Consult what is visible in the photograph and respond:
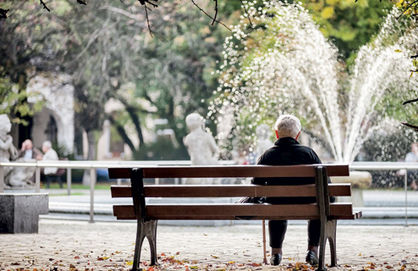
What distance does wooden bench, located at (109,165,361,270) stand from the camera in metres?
8.40

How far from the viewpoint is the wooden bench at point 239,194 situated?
331 inches

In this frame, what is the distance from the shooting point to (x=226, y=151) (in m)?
32.5

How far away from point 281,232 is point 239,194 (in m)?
0.83

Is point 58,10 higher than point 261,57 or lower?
higher

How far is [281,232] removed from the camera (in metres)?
9.12

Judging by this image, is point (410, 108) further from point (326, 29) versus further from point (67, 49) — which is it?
point (67, 49)

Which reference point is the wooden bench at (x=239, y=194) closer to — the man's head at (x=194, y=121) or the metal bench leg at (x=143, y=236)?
the metal bench leg at (x=143, y=236)

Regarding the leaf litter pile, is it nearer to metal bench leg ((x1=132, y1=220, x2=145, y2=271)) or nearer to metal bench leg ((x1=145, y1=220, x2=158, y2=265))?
metal bench leg ((x1=145, y1=220, x2=158, y2=265))

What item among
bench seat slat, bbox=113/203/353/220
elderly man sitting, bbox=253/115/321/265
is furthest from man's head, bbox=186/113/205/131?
bench seat slat, bbox=113/203/353/220

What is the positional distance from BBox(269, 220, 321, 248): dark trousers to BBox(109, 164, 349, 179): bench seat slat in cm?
82

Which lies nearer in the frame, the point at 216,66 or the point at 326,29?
the point at 326,29

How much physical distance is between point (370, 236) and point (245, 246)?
2397 mm

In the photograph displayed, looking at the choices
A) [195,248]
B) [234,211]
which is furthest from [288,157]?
[195,248]

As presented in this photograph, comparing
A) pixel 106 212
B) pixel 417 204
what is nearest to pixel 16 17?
pixel 106 212
